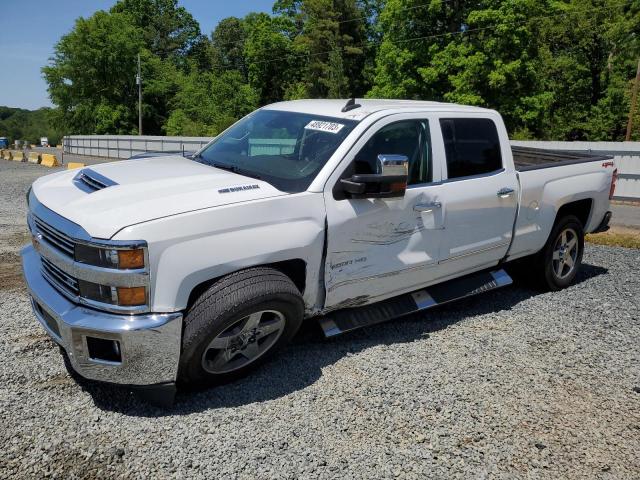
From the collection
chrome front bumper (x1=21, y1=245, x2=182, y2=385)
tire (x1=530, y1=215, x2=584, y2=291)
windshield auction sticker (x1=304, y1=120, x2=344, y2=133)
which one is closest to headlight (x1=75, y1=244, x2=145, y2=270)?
chrome front bumper (x1=21, y1=245, x2=182, y2=385)

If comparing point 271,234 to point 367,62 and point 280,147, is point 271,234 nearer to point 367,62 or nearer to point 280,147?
point 280,147

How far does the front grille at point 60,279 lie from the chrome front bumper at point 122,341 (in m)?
0.08

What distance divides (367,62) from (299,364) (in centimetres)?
5090

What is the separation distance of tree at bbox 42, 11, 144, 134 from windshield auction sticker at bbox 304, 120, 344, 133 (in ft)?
187

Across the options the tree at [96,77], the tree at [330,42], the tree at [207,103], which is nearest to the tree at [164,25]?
the tree at [96,77]

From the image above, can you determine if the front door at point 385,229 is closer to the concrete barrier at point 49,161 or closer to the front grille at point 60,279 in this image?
the front grille at point 60,279

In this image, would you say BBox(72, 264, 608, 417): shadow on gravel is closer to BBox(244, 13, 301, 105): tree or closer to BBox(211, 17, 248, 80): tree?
BBox(244, 13, 301, 105): tree

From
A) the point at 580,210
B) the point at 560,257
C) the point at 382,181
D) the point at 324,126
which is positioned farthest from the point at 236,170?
the point at 580,210

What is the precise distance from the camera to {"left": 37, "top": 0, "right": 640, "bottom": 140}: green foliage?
3238 centimetres

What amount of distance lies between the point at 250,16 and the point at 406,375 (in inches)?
2885

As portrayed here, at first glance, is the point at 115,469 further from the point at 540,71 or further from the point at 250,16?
the point at 250,16

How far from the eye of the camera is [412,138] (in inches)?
162

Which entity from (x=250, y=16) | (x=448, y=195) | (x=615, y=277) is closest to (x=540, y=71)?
(x=615, y=277)

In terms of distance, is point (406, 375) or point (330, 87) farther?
point (330, 87)
